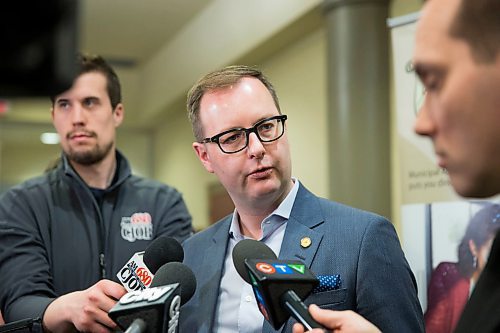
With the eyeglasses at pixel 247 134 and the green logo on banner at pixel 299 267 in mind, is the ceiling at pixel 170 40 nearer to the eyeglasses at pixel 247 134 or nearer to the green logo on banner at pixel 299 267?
the eyeglasses at pixel 247 134

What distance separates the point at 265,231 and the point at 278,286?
0.71m

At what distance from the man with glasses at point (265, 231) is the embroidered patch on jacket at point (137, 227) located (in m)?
0.38

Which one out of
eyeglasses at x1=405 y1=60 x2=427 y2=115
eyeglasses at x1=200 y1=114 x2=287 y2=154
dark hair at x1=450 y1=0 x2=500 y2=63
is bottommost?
eyeglasses at x1=200 y1=114 x2=287 y2=154

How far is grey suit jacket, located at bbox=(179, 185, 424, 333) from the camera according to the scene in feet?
5.88

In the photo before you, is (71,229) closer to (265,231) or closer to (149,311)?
(265,231)

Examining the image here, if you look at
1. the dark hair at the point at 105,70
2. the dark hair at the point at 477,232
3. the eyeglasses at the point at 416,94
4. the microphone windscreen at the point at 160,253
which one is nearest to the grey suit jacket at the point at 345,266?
the microphone windscreen at the point at 160,253

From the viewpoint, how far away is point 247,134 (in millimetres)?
A: 2037

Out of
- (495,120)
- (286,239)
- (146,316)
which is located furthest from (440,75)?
(286,239)

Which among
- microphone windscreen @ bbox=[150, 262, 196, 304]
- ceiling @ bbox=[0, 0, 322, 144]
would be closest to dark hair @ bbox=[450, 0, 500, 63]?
microphone windscreen @ bbox=[150, 262, 196, 304]

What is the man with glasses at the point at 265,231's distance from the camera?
71.9 inches

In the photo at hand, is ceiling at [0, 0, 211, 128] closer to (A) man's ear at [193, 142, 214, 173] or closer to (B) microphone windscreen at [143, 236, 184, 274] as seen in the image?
(A) man's ear at [193, 142, 214, 173]

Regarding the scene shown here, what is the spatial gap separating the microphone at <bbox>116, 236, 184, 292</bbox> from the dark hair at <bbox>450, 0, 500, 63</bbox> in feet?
3.49

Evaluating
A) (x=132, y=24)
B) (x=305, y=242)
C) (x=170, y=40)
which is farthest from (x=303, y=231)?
(x=170, y=40)

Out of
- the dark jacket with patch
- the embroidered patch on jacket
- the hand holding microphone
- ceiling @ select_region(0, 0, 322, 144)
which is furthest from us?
ceiling @ select_region(0, 0, 322, 144)
